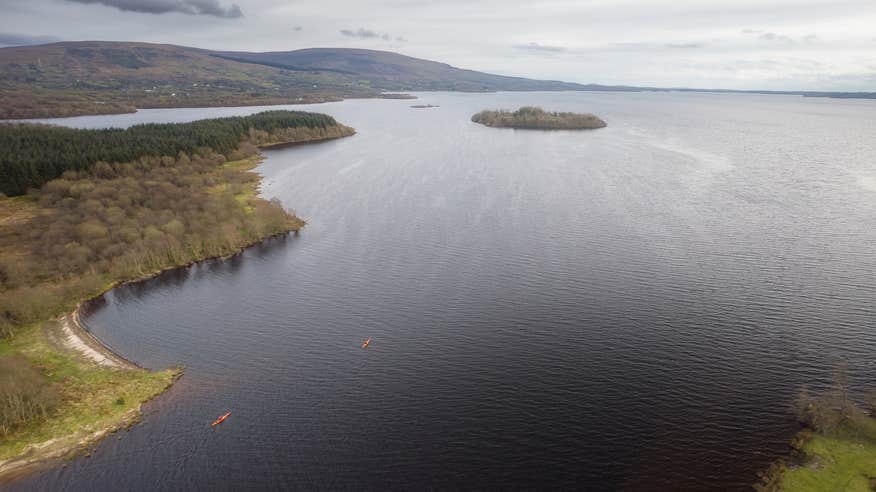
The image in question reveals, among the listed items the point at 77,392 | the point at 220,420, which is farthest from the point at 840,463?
the point at 77,392

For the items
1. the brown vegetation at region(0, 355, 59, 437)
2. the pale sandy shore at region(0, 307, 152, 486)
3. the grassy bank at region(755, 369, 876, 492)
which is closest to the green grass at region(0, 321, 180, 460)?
the pale sandy shore at region(0, 307, 152, 486)

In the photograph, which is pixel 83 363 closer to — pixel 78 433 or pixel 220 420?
pixel 78 433

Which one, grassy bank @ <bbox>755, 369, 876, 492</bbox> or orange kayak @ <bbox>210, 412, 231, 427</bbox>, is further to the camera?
orange kayak @ <bbox>210, 412, 231, 427</bbox>

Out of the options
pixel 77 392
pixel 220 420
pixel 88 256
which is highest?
pixel 88 256

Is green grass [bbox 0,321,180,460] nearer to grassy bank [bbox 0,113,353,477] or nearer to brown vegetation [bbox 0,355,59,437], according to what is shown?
grassy bank [bbox 0,113,353,477]

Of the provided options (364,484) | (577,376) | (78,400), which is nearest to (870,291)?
(577,376)

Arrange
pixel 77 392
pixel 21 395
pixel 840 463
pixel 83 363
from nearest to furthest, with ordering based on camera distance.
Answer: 1. pixel 840 463
2. pixel 21 395
3. pixel 77 392
4. pixel 83 363

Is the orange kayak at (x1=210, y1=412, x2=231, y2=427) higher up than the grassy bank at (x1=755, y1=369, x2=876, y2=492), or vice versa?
the grassy bank at (x1=755, y1=369, x2=876, y2=492)

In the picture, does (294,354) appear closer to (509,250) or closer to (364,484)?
(364,484)
